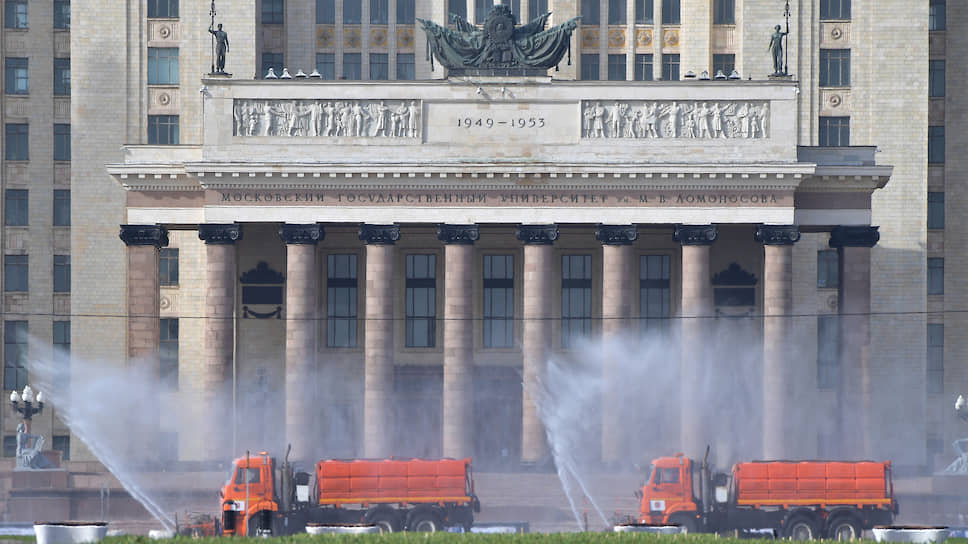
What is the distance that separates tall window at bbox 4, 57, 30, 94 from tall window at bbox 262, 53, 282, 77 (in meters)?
14.4

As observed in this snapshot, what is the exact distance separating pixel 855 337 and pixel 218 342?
29792 millimetres

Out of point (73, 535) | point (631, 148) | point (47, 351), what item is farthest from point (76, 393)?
point (73, 535)

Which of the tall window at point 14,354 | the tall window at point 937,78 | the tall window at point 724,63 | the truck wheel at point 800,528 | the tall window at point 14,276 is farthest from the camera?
the tall window at point 14,276

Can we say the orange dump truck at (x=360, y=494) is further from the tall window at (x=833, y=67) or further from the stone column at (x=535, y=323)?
the tall window at (x=833, y=67)

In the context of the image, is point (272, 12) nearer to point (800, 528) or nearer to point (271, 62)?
point (271, 62)

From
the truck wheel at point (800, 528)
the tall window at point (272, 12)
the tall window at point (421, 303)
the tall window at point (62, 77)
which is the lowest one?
the truck wheel at point (800, 528)

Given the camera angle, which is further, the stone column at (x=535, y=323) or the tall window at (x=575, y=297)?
the tall window at (x=575, y=297)

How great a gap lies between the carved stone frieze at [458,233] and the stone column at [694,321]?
9462 mm

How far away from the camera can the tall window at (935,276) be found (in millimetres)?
98938

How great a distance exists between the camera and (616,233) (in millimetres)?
84812

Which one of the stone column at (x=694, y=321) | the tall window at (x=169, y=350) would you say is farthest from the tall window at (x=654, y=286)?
the tall window at (x=169, y=350)

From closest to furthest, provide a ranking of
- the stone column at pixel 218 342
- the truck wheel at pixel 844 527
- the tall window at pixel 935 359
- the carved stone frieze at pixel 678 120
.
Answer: the truck wheel at pixel 844 527 → the stone column at pixel 218 342 → the carved stone frieze at pixel 678 120 → the tall window at pixel 935 359

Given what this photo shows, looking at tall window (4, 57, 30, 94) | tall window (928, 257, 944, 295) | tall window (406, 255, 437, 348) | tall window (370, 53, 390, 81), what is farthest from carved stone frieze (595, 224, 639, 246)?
tall window (4, 57, 30, 94)

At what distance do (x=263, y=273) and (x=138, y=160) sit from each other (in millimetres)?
8785
